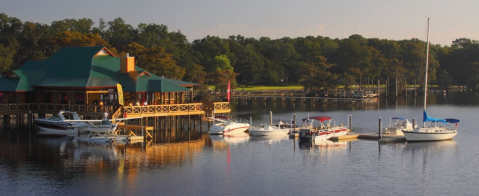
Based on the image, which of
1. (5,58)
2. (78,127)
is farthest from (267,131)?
(5,58)

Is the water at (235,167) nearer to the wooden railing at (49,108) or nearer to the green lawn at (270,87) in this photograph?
the wooden railing at (49,108)

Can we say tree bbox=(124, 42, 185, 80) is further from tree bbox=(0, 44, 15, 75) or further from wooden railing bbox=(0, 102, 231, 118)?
wooden railing bbox=(0, 102, 231, 118)

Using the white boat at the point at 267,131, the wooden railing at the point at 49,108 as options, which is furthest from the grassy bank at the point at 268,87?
the wooden railing at the point at 49,108

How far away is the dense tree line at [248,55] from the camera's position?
94.6 meters

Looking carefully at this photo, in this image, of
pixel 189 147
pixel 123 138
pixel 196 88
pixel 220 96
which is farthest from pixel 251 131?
pixel 220 96

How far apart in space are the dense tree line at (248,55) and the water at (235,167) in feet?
138

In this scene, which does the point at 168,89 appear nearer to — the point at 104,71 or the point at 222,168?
the point at 104,71

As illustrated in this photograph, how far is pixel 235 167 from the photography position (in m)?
40.2

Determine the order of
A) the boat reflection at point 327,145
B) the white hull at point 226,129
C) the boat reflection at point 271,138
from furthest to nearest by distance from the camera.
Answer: the white hull at point 226,129 → the boat reflection at point 271,138 → the boat reflection at point 327,145

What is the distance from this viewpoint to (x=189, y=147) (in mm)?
47781

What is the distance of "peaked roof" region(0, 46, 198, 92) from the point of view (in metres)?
54.9

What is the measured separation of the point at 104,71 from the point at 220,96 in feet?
202

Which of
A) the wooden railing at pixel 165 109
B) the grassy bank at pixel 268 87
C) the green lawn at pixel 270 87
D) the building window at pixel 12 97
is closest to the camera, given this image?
the wooden railing at pixel 165 109

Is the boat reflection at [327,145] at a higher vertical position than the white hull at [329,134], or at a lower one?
lower
